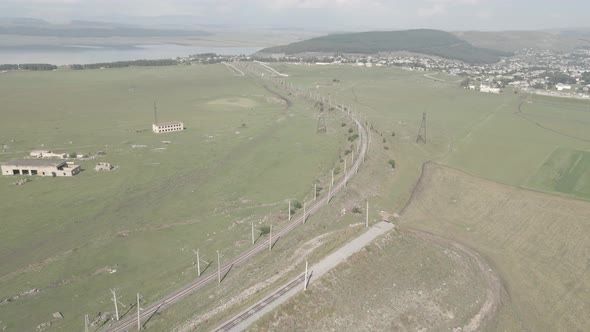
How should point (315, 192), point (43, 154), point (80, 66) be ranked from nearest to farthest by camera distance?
point (315, 192), point (43, 154), point (80, 66)

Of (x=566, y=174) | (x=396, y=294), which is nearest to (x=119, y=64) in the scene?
(x=566, y=174)

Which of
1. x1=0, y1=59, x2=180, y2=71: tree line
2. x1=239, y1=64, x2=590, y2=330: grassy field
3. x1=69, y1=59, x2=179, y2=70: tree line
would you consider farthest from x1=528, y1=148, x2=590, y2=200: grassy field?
x1=0, y1=59, x2=180, y2=71: tree line

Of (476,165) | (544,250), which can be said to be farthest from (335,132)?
(544,250)

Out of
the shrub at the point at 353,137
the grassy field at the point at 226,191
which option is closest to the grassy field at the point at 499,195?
the grassy field at the point at 226,191

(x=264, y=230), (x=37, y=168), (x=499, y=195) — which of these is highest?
(x=37, y=168)

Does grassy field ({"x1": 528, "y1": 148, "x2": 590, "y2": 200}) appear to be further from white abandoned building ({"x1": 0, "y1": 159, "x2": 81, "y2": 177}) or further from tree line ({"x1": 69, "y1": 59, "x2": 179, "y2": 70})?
tree line ({"x1": 69, "y1": 59, "x2": 179, "y2": 70})

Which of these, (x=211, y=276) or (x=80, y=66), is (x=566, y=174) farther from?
(x=80, y=66)

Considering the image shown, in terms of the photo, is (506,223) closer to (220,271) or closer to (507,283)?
(507,283)
